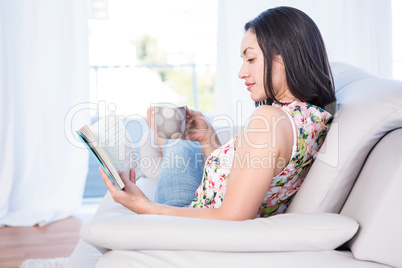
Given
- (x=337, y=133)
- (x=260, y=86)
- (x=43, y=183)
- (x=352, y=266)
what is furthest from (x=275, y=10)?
(x=43, y=183)

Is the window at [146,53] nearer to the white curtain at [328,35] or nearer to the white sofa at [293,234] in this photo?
the white curtain at [328,35]

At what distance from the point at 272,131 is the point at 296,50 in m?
0.32

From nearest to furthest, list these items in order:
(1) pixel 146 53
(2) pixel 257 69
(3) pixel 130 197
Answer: (3) pixel 130 197 → (2) pixel 257 69 → (1) pixel 146 53

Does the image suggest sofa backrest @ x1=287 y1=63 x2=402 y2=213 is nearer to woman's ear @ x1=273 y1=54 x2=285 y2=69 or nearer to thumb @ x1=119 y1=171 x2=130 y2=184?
woman's ear @ x1=273 y1=54 x2=285 y2=69

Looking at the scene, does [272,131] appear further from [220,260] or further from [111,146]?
[111,146]

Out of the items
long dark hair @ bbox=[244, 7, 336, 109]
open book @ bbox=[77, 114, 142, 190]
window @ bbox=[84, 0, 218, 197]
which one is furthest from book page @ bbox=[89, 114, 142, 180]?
window @ bbox=[84, 0, 218, 197]

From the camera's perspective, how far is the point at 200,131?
6.19ft

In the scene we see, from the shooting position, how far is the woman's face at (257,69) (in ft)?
4.71

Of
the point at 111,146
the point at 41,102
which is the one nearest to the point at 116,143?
the point at 111,146

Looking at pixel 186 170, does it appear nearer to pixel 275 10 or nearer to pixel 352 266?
pixel 275 10

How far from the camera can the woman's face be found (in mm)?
1435

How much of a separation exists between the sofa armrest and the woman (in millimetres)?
112

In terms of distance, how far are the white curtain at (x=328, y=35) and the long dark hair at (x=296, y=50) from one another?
1959mm

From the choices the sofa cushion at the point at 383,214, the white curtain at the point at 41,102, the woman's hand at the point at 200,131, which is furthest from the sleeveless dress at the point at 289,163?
the white curtain at the point at 41,102
